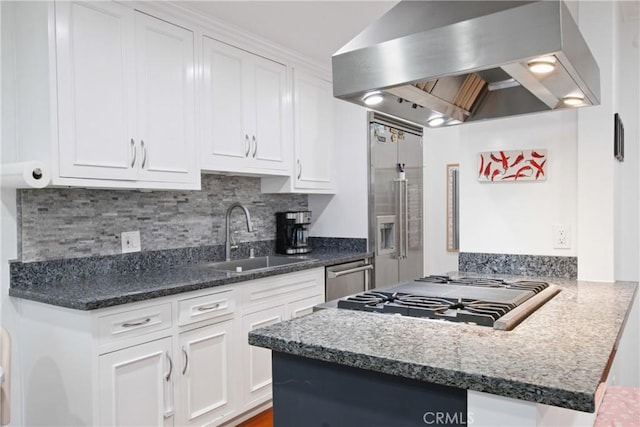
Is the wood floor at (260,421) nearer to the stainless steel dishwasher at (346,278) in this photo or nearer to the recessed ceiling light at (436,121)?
the stainless steel dishwasher at (346,278)

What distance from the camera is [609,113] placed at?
2.06 metres

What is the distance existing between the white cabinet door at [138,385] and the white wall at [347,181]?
1968mm

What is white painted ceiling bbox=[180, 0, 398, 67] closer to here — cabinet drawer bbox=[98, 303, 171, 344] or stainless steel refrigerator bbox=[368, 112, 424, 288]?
stainless steel refrigerator bbox=[368, 112, 424, 288]

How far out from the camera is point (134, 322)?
2.08 meters

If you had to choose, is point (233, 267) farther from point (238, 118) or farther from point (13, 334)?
point (13, 334)

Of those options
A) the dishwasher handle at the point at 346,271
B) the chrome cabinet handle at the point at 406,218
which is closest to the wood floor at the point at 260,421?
the dishwasher handle at the point at 346,271

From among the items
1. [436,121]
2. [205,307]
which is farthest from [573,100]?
[205,307]

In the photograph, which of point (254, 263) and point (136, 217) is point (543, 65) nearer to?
point (136, 217)

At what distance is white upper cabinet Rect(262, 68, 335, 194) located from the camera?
352cm

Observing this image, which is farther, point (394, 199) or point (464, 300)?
point (394, 199)

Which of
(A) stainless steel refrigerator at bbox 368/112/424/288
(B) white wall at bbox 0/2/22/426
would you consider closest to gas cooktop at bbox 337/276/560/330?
(B) white wall at bbox 0/2/22/426

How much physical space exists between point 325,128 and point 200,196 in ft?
4.10

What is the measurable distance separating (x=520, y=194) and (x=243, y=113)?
1770 millimetres

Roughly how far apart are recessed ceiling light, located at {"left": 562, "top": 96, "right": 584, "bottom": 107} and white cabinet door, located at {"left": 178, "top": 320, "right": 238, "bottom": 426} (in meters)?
1.95
